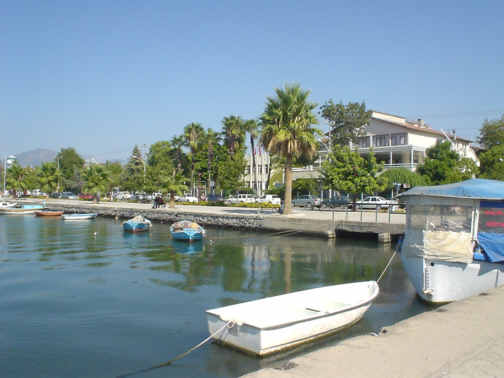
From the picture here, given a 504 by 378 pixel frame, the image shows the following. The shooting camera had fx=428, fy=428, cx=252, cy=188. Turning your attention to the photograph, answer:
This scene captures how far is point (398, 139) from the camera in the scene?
6262 centimetres

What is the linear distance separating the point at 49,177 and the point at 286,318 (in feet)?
327

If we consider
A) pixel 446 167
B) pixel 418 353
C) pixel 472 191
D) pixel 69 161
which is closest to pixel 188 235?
pixel 472 191

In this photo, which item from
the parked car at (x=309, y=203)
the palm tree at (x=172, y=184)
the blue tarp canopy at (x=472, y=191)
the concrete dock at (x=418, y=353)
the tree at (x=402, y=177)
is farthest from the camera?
the palm tree at (x=172, y=184)

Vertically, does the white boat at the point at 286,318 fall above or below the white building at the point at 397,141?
below

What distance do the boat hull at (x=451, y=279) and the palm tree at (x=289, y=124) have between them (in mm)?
24541

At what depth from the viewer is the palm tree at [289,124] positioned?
126ft

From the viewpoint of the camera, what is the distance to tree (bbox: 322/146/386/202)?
145 feet

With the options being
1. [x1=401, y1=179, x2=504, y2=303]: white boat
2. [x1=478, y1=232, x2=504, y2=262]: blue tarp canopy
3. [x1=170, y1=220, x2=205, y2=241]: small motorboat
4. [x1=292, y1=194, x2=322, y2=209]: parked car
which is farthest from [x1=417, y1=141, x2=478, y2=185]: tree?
[x1=478, y1=232, x2=504, y2=262]: blue tarp canopy

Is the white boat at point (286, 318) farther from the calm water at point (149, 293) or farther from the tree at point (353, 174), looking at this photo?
the tree at point (353, 174)

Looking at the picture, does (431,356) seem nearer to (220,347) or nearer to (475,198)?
(220,347)

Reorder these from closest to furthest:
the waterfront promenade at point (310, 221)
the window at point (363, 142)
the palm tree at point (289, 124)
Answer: the waterfront promenade at point (310, 221)
the palm tree at point (289, 124)
the window at point (363, 142)

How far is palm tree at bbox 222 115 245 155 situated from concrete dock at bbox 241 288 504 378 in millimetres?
67386

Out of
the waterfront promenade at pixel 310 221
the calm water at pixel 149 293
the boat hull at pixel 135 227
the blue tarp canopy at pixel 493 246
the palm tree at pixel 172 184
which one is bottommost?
the calm water at pixel 149 293

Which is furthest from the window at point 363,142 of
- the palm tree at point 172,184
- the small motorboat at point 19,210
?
the small motorboat at point 19,210
